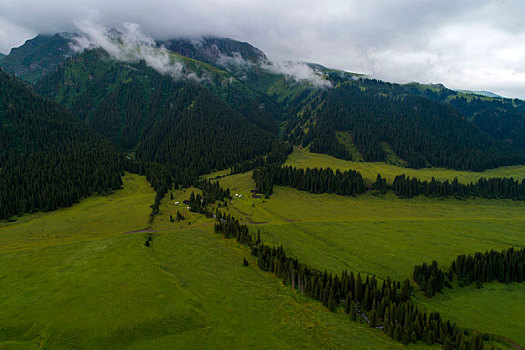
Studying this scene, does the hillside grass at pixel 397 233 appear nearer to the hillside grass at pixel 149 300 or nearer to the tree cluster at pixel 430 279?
the tree cluster at pixel 430 279

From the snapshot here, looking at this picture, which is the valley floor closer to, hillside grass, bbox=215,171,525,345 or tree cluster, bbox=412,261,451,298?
hillside grass, bbox=215,171,525,345

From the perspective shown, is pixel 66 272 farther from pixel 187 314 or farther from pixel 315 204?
pixel 315 204

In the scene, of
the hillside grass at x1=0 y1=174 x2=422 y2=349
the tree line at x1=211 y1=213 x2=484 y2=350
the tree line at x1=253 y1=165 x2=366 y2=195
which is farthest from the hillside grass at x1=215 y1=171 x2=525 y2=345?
the hillside grass at x1=0 y1=174 x2=422 y2=349

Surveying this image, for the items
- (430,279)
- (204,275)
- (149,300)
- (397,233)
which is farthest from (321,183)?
(149,300)

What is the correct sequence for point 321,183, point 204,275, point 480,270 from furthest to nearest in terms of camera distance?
point 321,183
point 480,270
point 204,275

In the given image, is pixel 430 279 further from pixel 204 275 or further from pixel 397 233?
pixel 204 275

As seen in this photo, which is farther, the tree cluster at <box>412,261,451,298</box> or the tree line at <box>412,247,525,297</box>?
the tree line at <box>412,247,525,297</box>
